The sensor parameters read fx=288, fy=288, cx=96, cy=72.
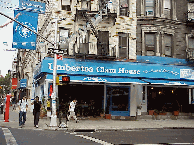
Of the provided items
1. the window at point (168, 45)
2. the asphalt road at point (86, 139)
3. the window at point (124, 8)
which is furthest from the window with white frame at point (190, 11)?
Result: the asphalt road at point (86, 139)

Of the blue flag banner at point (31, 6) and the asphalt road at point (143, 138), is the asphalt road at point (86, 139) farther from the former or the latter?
the blue flag banner at point (31, 6)

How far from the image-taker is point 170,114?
84.2ft

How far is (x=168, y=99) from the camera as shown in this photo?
2623cm

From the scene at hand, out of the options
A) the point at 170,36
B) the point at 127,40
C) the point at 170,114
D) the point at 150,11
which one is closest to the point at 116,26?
the point at 127,40

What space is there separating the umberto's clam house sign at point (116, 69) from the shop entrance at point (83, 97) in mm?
1463

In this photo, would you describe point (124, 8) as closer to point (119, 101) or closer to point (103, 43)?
point (103, 43)

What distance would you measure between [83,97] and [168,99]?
7.89 meters

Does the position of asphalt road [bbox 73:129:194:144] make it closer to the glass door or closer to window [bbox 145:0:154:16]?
the glass door

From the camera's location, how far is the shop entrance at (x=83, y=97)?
2348 cm

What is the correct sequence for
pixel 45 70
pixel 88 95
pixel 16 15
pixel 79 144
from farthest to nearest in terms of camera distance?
pixel 88 95 → pixel 45 70 → pixel 16 15 → pixel 79 144

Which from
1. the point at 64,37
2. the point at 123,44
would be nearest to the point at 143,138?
the point at 64,37

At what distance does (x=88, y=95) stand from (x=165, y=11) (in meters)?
10.4

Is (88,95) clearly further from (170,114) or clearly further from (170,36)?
(170,36)

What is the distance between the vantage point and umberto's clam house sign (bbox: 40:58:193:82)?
23.2 metres
